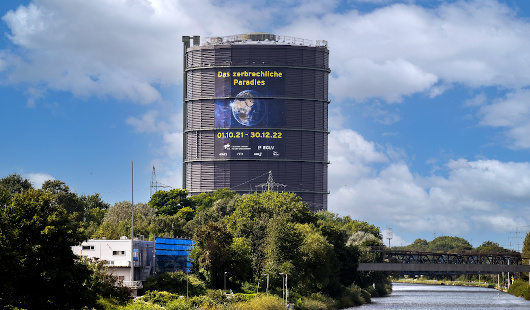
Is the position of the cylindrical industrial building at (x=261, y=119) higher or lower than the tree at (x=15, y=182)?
higher

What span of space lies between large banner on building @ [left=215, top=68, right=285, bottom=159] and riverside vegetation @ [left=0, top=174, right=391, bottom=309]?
12.2 m

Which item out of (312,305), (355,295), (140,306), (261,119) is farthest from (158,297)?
(261,119)

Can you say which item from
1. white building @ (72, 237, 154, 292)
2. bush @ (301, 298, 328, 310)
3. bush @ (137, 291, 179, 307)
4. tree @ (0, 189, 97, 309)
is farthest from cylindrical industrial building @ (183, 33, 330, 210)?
tree @ (0, 189, 97, 309)

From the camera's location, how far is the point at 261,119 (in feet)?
630

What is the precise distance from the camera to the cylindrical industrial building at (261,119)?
191750 mm

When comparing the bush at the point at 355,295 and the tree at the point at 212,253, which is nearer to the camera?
the tree at the point at 212,253

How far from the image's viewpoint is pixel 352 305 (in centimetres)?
12500

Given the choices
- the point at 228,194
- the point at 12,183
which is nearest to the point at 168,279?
the point at 12,183

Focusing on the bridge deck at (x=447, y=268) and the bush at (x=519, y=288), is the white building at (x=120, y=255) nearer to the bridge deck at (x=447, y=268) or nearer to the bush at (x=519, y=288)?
the bridge deck at (x=447, y=268)

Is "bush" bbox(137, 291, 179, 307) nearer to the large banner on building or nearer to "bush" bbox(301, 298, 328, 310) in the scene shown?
"bush" bbox(301, 298, 328, 310)

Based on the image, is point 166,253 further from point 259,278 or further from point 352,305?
point 352,305

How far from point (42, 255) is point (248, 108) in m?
141

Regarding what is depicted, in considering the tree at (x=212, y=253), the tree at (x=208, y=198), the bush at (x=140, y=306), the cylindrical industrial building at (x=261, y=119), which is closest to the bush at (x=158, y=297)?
the bush at (x=140, y=306)

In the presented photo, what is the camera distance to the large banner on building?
192m
